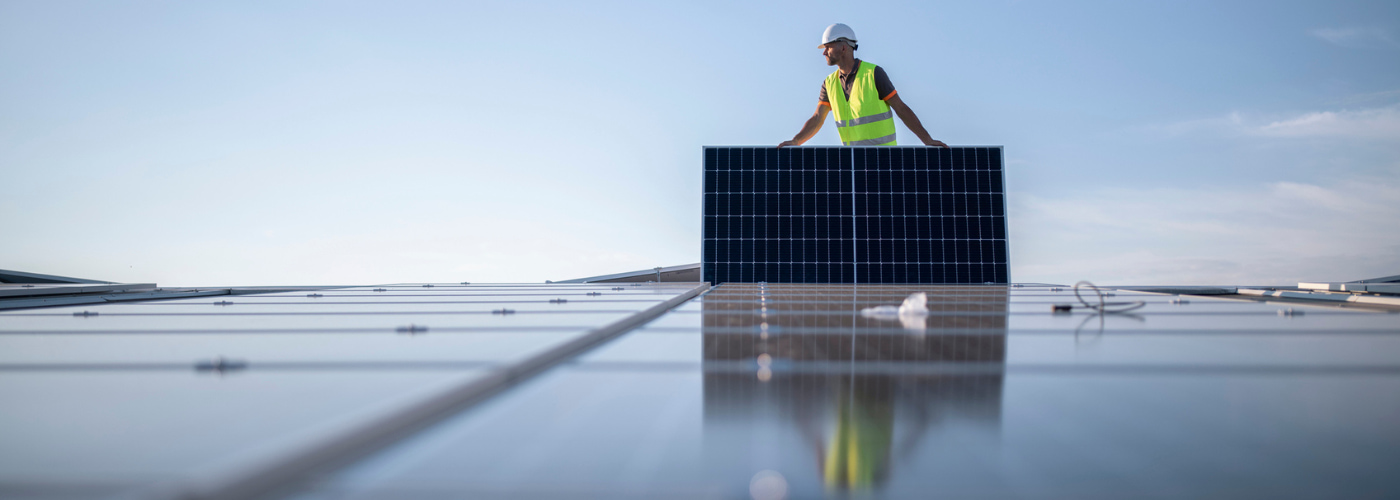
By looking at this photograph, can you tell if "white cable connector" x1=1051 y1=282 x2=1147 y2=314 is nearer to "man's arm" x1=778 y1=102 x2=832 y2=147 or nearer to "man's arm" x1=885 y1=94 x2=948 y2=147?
"man's arm" x1=885 y1=94 x2=948 y2=147

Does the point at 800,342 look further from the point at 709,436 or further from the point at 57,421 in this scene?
the point at 57,421

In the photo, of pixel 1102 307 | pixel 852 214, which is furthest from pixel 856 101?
pixel 1102 307

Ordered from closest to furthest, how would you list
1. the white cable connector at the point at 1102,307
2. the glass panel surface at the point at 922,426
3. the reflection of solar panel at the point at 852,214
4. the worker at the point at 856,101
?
the glass panel surface at the point at 922,426
the white cable connector at the point at 1102,307
the worker at the point at 856,101
the reflection of solar panel at the point at 852,214

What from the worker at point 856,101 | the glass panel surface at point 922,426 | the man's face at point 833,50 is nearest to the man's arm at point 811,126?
the worker at point 856,101

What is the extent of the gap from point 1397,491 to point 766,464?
0.91 meters

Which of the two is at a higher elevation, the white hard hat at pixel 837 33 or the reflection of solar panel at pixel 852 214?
the white hard hat at pixel 837 33

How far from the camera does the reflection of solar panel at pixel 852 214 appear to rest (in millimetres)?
10461

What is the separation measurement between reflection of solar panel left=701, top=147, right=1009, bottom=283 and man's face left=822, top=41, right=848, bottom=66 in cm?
147

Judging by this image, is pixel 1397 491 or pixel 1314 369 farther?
pixel 1314 369

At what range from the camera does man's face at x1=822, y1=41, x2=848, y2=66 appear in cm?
975

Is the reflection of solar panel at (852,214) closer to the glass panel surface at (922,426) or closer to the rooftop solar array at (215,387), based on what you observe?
the rooftop solar array at (215,387)

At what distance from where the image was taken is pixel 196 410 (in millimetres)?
1516

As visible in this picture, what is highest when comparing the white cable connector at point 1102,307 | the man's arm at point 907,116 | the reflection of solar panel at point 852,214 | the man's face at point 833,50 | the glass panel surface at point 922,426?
the man's face at point 833,50

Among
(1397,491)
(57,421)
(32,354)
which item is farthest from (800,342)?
(32,354)
